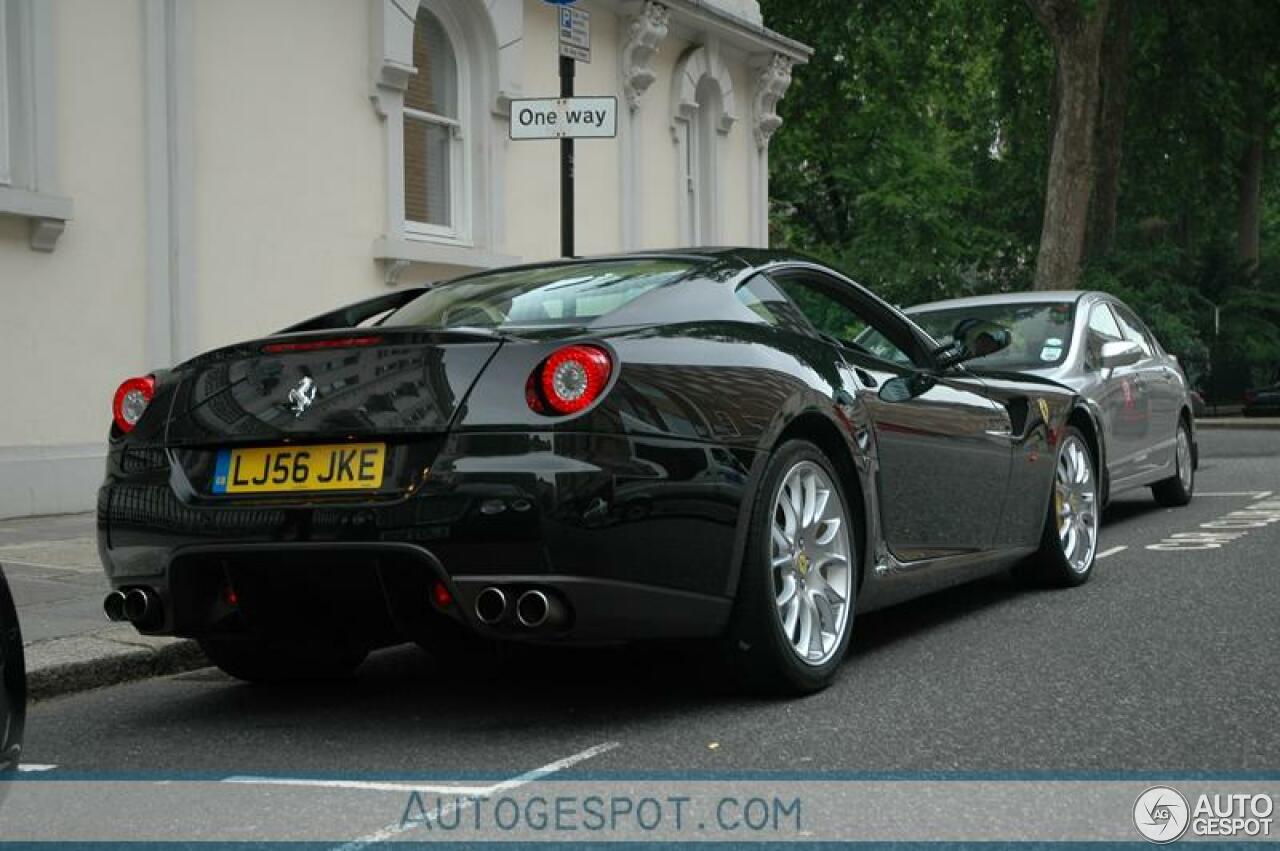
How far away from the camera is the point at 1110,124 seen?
30500 millimetres

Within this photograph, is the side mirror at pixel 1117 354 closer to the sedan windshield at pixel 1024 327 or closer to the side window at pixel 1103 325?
the side window at pixel 1103 325

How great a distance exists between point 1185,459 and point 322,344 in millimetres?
8638

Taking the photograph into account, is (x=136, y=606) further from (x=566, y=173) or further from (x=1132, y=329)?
(x=1132, y=329)

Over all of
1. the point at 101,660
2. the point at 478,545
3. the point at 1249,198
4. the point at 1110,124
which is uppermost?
the point at 1110,124

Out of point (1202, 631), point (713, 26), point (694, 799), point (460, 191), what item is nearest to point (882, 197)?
point (713, 26)

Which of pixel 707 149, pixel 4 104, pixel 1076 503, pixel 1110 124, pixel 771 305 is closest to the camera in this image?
pixel 771 305

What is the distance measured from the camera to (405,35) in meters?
13.8

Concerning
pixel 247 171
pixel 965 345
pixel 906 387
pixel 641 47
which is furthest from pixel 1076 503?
pixel 641 47

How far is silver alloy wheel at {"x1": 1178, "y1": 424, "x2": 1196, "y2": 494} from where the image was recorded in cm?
1183

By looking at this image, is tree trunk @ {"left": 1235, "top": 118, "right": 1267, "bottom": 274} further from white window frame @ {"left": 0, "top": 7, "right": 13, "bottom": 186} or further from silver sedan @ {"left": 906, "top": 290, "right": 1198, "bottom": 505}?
white window frame @ {"left": 0, "top": 7, "right": 13, "bottom": 186}

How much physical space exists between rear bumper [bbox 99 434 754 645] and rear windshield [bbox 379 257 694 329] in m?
0.62

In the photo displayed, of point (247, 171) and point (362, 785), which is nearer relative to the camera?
point (362, 785)

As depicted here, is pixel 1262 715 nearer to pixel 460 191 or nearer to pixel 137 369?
pixel 137 369

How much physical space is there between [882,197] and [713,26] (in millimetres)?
22056
